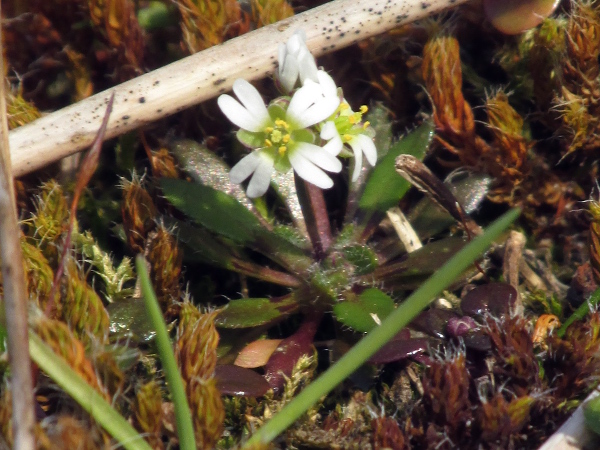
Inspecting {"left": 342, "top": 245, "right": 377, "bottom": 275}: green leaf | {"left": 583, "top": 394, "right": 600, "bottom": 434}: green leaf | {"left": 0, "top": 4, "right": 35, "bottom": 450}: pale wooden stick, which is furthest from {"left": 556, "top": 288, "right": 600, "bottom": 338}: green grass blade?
{"left": 0, "top": 4, "right": 35, "bottom": 450}: pale wooden stick

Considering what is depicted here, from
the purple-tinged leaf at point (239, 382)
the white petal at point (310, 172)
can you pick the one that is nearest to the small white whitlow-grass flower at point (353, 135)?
the white petal at point (310, 172)

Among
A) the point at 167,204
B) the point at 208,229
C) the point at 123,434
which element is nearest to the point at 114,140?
the point at 167,204

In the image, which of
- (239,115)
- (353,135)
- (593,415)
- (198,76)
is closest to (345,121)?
(353,135)

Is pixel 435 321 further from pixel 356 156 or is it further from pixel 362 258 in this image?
pixel 356 156

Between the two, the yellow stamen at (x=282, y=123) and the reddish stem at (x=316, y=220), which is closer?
the yellow stamen at (x=282, y=123)

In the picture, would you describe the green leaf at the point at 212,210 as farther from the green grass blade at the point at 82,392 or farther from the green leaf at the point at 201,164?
the green grass blade at the point at 82,392

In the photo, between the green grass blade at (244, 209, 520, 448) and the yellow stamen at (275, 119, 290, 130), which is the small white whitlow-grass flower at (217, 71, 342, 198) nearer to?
the yellow stamen at (275, 119, 290, 130)
